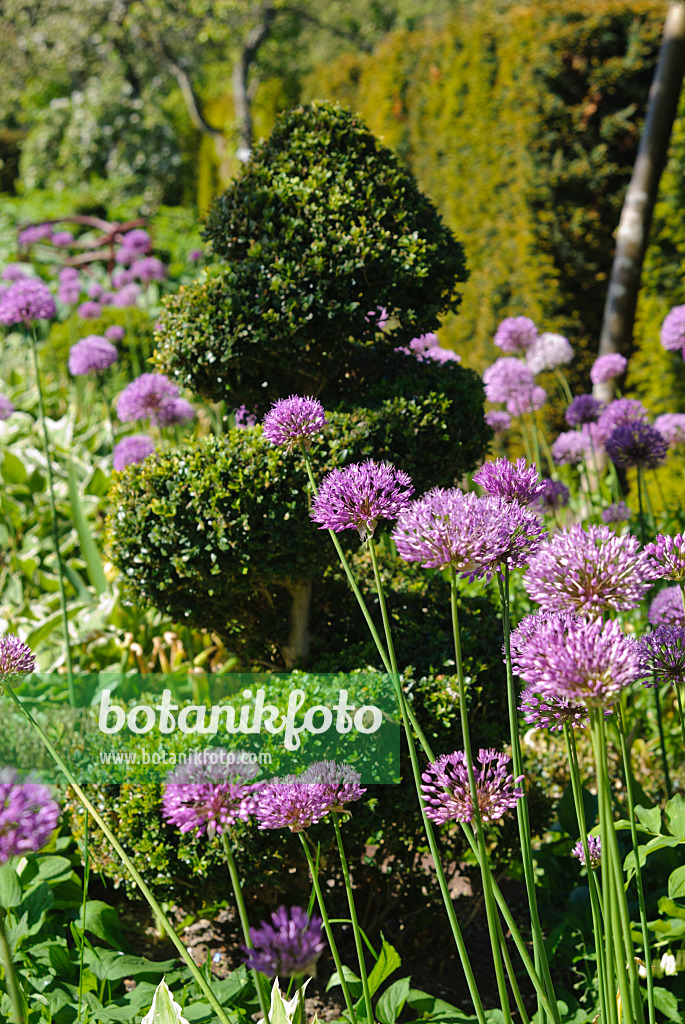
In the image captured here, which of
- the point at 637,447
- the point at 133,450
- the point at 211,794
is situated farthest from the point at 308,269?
the point at 211,794

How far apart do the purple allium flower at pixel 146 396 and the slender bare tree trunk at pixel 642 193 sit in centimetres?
315

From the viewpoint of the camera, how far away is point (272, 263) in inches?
101

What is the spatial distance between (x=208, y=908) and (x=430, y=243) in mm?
2039

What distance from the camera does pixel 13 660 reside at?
129cm

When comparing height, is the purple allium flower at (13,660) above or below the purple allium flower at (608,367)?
below

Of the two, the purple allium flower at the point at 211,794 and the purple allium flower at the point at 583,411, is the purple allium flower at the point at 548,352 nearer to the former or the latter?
the purple allium flower at the point at 583,411

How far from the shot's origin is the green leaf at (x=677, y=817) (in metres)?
1.63

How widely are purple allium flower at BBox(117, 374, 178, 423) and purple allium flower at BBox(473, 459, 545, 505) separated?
2.13m

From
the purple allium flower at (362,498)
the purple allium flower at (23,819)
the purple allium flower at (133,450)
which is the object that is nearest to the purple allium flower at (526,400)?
the purple allium flower at (133,450)

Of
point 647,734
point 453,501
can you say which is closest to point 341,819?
point 453,501

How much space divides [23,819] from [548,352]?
349 centimetres

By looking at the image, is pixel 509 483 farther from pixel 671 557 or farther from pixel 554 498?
pixel 554 498

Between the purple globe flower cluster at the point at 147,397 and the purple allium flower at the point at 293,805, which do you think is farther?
the purple globe flower cluster at the point at 147,397

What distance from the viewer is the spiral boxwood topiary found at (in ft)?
8.24
